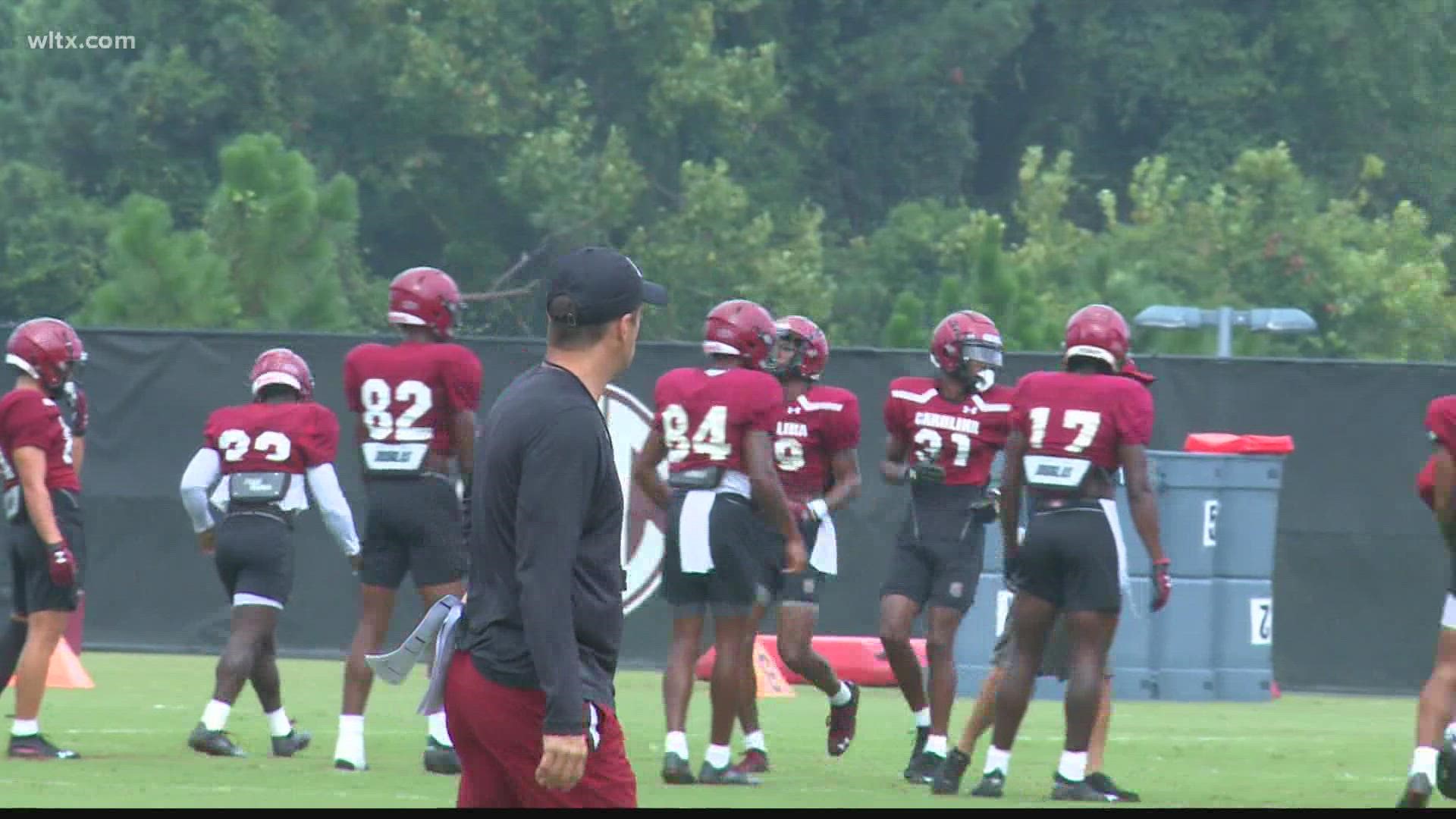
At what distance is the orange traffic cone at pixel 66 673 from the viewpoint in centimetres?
1548

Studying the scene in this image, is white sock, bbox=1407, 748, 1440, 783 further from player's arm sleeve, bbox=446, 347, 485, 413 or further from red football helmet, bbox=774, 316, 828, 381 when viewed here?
player's arm sleeve, bbox=446, 347, 485, 413

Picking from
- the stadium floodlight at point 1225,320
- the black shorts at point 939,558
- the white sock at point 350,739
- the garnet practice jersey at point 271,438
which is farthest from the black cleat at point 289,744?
the stadium floodlight at point 1225,320

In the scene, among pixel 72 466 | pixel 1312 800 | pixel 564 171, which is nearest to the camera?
pixel 1312 800

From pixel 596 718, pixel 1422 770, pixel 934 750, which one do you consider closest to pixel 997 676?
pixel 934 750

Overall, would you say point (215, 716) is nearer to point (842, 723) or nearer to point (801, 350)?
point (842, 723)

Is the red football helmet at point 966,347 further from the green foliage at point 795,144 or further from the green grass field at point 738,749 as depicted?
the green foliage at point 795,144

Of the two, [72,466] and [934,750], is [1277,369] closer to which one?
[934,750]

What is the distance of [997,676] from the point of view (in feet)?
37.6

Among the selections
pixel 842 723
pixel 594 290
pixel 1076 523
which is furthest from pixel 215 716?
pixel 594 290

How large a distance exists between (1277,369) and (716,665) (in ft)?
25.9

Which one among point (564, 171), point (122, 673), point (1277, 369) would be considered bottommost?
point (122, 673)

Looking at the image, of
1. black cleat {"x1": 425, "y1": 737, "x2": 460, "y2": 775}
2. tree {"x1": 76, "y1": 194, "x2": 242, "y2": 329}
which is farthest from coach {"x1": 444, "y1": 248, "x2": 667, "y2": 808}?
tree {"x1": 76, "y1": 194, "x2": 242, "y2": 329}

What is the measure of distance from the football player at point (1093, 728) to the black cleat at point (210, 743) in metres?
3.14

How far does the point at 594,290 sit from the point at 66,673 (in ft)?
33.8
